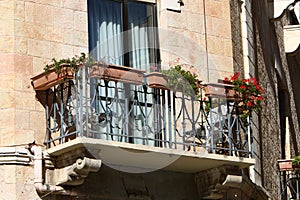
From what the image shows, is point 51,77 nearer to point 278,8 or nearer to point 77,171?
point 77,171

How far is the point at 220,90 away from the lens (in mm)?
13750

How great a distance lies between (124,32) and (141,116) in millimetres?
1442

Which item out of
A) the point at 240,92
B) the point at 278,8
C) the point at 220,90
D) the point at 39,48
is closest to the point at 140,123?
the point at 220,90

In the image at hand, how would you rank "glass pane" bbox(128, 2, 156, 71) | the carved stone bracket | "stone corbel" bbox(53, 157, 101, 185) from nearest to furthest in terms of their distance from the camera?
"stone corbel" bbox(53, 157, 101, 185)
the carved stone bracket
"glass pane" bbox(128, 2, 156, 71)

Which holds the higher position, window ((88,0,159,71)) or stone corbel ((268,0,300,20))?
stone corbel ((268,0,300,20))

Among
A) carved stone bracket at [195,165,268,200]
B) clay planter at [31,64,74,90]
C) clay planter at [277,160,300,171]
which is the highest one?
clay planter at [31,64,74,90]

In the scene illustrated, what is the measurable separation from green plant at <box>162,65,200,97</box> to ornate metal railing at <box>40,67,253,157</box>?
94 millimetres

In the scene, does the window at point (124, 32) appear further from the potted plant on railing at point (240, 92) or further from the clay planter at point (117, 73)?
the potted plant on railing at point (240, 92)

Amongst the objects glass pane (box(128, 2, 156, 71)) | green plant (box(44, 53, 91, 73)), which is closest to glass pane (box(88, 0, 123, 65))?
glass pane (box(128, 2, 156, 71))

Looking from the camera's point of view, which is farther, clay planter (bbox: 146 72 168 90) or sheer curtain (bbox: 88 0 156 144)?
sheer curtain (bbox: 88 0 156 144)

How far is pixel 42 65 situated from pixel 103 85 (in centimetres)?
88

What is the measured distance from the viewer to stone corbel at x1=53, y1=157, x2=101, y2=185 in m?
12.2

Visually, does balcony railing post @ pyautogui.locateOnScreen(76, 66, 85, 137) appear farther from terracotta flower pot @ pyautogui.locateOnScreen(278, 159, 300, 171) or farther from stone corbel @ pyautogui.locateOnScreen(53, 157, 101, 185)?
terracotta flower pot @ pyautogui.locateOnScreen(278, 159, 300, 171)

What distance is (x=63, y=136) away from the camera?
12.5 metres
